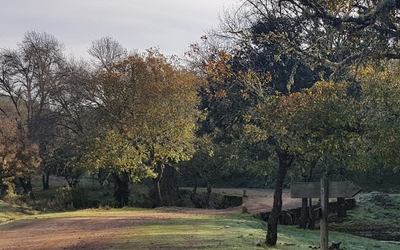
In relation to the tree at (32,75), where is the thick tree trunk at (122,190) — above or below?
below

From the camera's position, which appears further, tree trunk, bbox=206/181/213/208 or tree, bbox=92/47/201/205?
tree trunk, bbox=206/181/213/208

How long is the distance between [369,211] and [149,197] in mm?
16517

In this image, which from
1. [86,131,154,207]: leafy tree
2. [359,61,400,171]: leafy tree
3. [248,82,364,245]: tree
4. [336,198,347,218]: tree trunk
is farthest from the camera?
[86,131,154,207]: leafy tree

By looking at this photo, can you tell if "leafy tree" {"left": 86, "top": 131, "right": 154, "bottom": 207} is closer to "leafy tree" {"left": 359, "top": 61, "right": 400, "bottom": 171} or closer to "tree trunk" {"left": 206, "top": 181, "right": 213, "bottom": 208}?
"tree trunk" {"left": 206, "top": 181, "right": 213, "bottom": 208}

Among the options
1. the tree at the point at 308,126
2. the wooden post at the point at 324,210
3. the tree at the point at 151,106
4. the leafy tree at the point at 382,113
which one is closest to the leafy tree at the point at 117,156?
the tree at the point at 151,106

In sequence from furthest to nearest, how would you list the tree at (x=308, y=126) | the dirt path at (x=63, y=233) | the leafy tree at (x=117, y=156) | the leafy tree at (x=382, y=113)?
the leafy tree at (x=117, y=156)
the dirt path at (x=63, y=233)
the tree at (x=308, y=126)
the leafy tree at (x=382, y=113)

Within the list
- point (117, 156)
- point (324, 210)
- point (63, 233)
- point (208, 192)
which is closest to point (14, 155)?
point (117, 156)

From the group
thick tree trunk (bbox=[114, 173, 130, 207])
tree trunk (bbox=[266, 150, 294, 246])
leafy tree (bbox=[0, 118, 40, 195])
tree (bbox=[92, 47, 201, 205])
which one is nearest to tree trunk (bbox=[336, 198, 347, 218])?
tree (bbox=[92, 47, 201, 205])

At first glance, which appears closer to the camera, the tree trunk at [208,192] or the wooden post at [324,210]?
the wooden post at [324,210]

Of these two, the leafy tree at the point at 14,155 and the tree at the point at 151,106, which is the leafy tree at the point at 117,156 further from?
the leafy tree at the point at 14,155

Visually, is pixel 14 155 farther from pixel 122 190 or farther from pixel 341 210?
pixel 341 210

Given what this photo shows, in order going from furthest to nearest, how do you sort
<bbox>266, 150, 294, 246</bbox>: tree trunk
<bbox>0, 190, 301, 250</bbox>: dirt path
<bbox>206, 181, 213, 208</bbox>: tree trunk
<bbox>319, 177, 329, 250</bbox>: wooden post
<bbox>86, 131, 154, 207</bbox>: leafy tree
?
<bbox>206, 181, 213, 208</bbox>: tree trunk
<bbox>86, 131, 154, 207</bbox>: leafy tree
<bbox>0, 190, 301, 250</bbox>: dirt path
<bbox>266, 150, 294, 246</bbox>: tree trunk
<bbox>319, 177, 329, 250</bbox>: wooden post

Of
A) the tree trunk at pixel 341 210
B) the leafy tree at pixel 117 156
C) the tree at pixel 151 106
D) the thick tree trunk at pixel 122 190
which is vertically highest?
the tree at pixel 151 106

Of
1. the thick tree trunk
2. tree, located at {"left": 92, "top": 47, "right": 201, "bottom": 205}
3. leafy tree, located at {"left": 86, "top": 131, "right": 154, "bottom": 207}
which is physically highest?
tree, located at {"left": 92, "top": 47, "right": 201, "bottom": 205}
